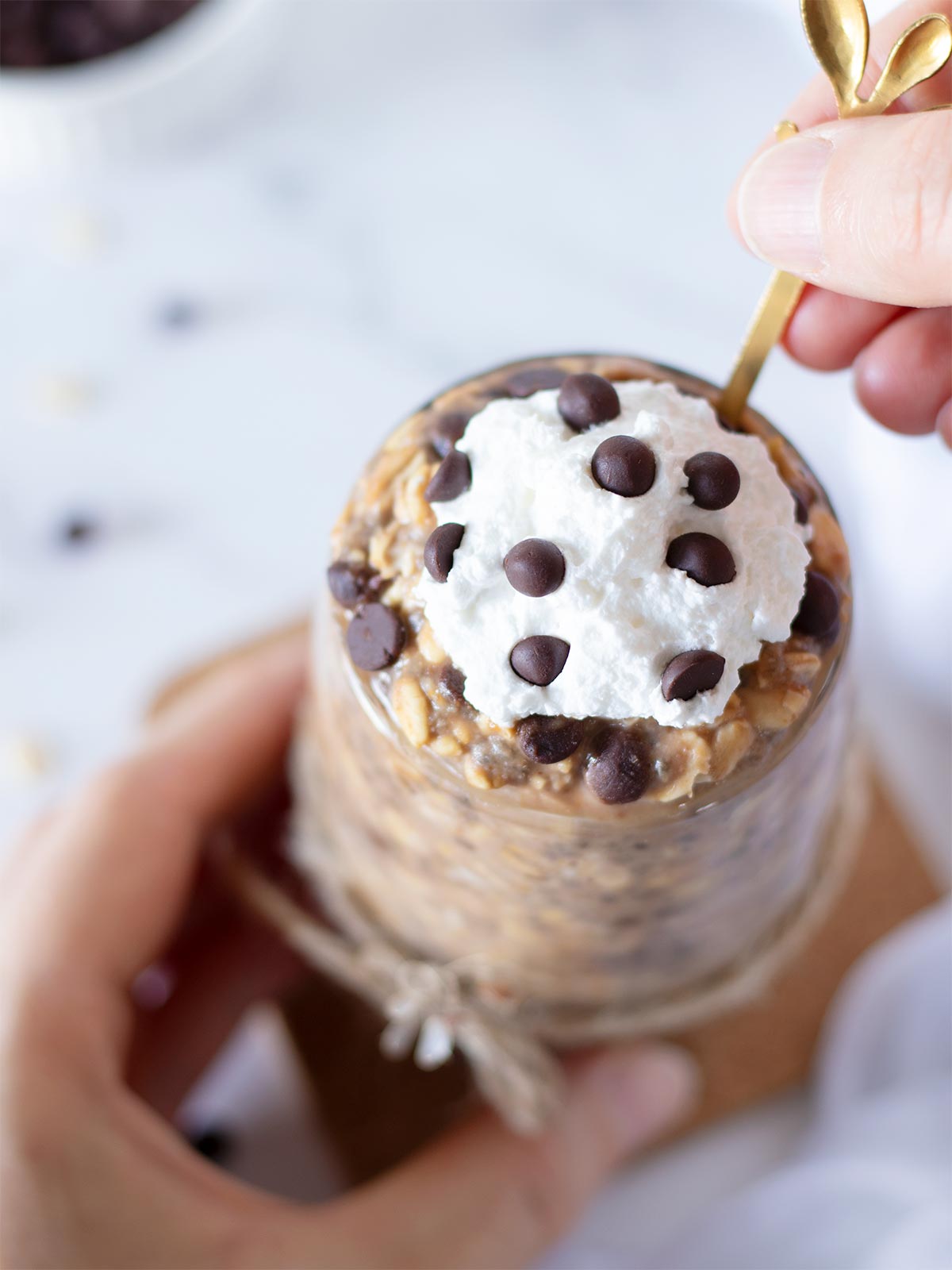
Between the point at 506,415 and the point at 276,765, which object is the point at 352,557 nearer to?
the point at 506,415

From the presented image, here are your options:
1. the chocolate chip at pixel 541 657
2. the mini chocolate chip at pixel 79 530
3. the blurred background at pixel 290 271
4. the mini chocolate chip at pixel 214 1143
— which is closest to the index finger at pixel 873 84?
the chocolate chip at pixel 541 657

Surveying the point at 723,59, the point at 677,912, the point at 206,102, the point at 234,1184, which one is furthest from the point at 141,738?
the point at 723,59

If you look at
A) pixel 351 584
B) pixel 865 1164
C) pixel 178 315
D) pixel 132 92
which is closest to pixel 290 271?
pixel 178 315

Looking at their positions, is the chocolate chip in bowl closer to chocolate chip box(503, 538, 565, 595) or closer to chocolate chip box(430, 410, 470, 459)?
chocolate chip box(430, 410, 470, 459)

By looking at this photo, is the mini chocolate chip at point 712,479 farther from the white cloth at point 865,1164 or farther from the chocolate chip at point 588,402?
the white cloth at point 865,1164

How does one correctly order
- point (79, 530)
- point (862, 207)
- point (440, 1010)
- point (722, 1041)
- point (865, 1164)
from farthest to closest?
1. point (79, 530)
2. point (722, 1041)
3. point (865, 1164)
4. point (440, 1010)
5. point (862, 207)

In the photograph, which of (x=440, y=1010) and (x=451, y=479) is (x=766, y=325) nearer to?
(x=451, y=479)
